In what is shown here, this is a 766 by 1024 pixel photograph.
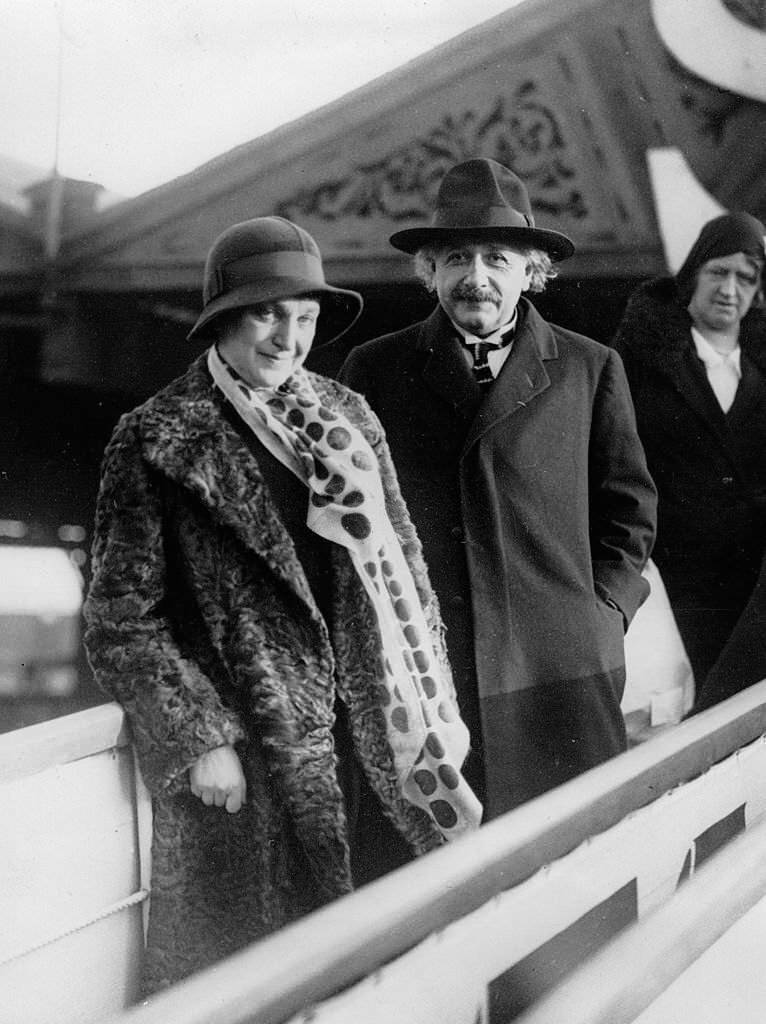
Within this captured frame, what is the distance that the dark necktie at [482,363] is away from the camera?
190cm

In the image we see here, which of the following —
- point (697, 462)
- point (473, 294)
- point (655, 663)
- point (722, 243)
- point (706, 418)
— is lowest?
point (655, 663)

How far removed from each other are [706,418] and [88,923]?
1765 mm

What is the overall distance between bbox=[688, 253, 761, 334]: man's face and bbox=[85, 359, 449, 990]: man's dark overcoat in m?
1.20

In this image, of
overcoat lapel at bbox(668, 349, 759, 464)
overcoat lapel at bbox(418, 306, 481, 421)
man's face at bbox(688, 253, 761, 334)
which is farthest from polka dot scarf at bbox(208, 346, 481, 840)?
man's face at bbox(688, 253, 761, 334)

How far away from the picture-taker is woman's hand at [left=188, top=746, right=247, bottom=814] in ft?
4.83

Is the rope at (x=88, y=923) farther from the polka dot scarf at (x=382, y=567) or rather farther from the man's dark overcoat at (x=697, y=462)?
the man's dark overcoat at (x=697, y=462)

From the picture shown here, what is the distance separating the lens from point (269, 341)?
5.05ft

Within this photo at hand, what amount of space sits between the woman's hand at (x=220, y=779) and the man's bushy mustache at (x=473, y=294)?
0.85 meters

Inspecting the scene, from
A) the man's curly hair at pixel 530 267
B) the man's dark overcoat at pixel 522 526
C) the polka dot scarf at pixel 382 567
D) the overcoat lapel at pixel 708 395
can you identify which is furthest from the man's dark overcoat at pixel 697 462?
the polka dot scarf at pixel 382 567

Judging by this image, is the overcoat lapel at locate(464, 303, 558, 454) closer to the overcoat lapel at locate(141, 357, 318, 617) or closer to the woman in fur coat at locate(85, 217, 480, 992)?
the woman in fur coat at locate(85, 217, 480, 992)

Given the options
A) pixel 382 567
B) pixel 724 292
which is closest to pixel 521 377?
pixel 382 567

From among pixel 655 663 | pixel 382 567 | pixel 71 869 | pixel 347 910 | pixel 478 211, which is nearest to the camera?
pixel 71 869

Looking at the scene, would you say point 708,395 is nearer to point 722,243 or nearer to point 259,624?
point 722,243

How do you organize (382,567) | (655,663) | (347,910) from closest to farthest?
(347,910)
(382,567)
(655,663)
